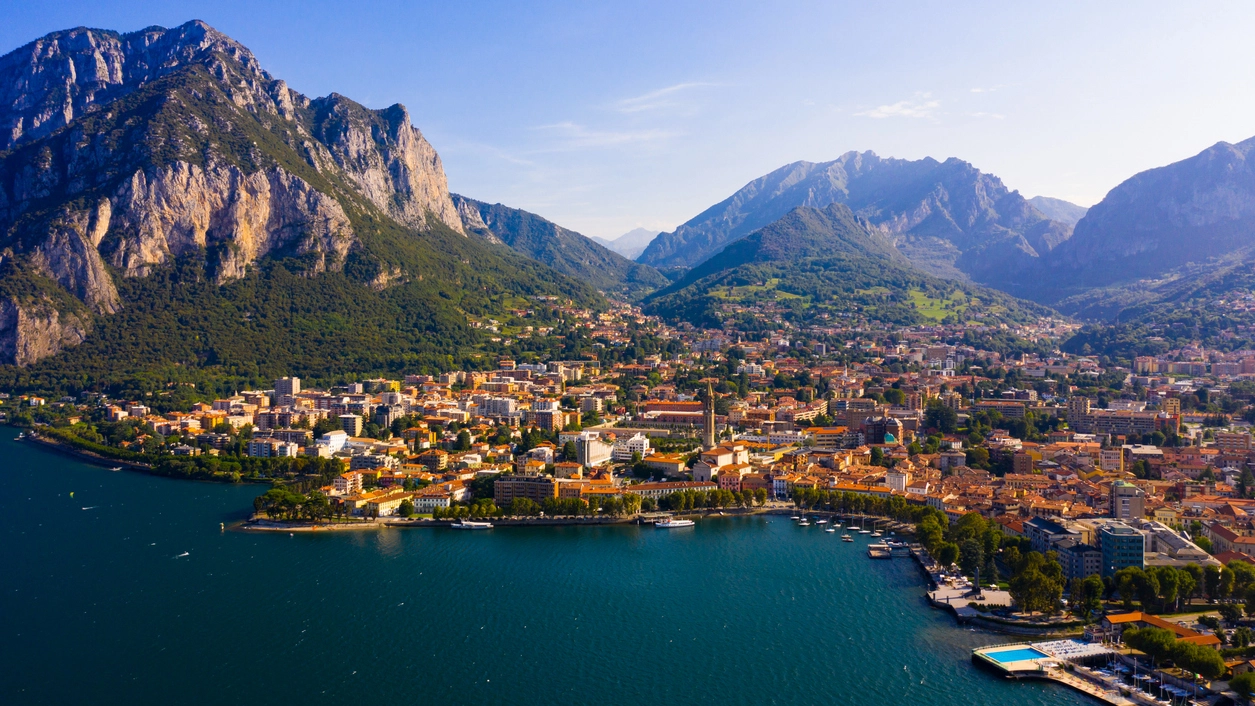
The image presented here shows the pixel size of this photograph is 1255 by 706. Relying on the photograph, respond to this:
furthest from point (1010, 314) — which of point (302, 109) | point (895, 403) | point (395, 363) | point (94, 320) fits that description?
point (94, 320)

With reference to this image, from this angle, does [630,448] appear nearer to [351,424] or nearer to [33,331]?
[351,424]

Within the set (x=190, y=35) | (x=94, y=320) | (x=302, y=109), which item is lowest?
(x=94, y=320)

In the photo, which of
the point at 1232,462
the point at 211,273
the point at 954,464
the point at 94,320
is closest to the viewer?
the point at 1232,462

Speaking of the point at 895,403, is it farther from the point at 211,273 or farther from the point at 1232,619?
the point at 211,273

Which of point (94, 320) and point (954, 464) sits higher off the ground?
point (94, 320)

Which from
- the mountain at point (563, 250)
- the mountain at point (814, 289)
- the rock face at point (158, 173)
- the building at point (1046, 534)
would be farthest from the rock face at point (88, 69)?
the building at point (1046, 534)

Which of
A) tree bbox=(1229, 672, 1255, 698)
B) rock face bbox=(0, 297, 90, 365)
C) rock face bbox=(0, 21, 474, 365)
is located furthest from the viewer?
rock face bbox=(0, 21, 474, 365)

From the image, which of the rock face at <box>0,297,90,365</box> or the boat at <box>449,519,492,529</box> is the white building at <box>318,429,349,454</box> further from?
the rock face at <box>0,297,90,365</box>

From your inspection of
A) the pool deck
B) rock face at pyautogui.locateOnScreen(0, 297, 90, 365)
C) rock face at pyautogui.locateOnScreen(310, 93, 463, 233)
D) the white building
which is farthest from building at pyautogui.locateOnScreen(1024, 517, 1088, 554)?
rock face at pyautogui.locateOnScreen(310, 93, 463, 233)
